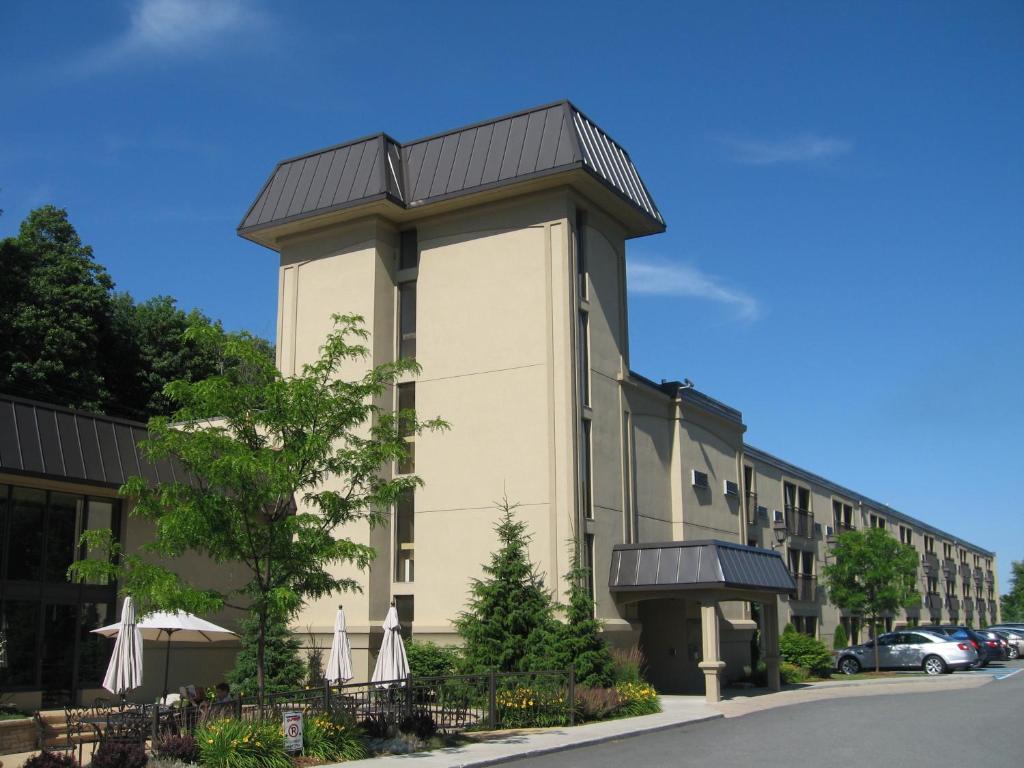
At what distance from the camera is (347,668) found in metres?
19.3

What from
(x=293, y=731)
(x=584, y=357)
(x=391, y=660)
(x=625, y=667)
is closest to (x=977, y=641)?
(x=625, y=667)

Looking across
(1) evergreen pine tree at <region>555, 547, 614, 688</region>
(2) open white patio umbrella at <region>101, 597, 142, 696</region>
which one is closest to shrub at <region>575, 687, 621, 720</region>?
(1) evergreen pine tree at <region>555, 547, 614, 688</region>

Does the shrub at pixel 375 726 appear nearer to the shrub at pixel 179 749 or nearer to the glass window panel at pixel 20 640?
the shrub at pixel 179 749

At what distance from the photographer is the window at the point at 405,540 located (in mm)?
27250

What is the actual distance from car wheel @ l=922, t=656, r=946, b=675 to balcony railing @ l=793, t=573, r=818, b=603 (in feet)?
26.0

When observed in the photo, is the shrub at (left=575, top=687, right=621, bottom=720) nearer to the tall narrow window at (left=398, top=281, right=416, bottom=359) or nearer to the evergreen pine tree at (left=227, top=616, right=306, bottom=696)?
the evergreen pine tree at (left=227, top=616, right=306, bottom=696)

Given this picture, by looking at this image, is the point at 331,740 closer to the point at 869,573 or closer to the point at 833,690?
the point at 833,690

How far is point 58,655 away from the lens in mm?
21750

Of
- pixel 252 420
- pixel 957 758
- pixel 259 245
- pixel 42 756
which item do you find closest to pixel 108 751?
pixel 42 756

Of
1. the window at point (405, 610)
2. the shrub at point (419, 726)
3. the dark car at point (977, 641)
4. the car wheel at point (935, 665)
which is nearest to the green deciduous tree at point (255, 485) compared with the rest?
the shrub at point (419, 726)

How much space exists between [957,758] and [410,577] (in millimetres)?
15475

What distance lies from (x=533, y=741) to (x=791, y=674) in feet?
58.9

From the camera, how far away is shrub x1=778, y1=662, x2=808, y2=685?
32438 mm

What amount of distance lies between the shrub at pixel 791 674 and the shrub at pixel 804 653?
0.81 metres
